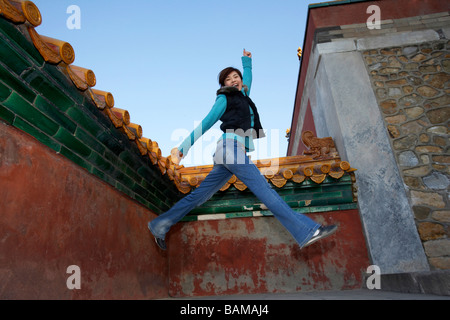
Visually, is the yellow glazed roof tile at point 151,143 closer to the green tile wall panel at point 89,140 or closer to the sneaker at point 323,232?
the green tile wall panel at point 89,140

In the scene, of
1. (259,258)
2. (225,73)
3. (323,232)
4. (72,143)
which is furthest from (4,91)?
(259,258)

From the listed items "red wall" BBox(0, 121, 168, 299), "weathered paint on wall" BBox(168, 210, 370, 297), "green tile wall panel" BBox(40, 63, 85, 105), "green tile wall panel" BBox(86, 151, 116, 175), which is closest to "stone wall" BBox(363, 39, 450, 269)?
"weathered paint on wall" BBox(168, 210, 370, 297)

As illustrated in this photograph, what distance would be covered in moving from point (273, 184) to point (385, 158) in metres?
1.42

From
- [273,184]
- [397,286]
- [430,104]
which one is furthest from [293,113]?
[397,286]

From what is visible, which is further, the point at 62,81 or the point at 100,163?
the point at 100,163

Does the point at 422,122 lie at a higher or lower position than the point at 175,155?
higher

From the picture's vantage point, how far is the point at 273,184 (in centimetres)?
376

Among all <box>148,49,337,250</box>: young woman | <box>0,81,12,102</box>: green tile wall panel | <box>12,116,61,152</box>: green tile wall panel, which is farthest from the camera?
<box>148,49,337,250</box>: young woman

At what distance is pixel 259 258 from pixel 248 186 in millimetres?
1350

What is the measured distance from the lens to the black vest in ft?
9.46

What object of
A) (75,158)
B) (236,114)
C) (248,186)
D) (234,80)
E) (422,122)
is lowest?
(248,186)

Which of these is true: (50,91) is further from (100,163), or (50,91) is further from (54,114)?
(100,163)

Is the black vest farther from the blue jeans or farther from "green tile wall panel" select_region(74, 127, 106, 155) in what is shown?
"green tile wall panel" select_region(74, 127, 106, 155)

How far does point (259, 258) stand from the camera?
3688 mm
